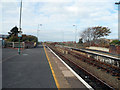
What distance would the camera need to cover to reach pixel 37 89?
4.93m

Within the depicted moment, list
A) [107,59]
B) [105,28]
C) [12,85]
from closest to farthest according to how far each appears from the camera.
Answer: [12,85], [107,59], [105,28]

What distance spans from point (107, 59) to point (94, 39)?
A: 41.8m

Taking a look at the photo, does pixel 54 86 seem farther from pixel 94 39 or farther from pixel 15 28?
pixel 15 28

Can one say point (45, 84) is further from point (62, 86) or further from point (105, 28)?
point (105, 28)

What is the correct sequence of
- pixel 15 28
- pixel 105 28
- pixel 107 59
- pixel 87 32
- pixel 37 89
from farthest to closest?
pixel 15 28, pixel 87 32, pixel 105 28, pixel 107 59, pixel 37 89

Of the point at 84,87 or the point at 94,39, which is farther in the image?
the point at 94,39

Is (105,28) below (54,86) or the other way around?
the other way around

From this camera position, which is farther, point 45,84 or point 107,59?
point 107,59

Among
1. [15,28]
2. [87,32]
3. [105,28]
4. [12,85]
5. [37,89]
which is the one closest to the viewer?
[37,89]

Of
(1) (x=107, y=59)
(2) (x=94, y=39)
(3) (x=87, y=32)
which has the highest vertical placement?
(3) (x=87, y=32)

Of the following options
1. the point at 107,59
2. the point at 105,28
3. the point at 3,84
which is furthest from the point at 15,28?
the point at 3,84

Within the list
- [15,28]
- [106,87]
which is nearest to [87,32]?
[15,28]

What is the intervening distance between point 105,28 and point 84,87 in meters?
53.1

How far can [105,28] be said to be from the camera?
5331 centimetres
